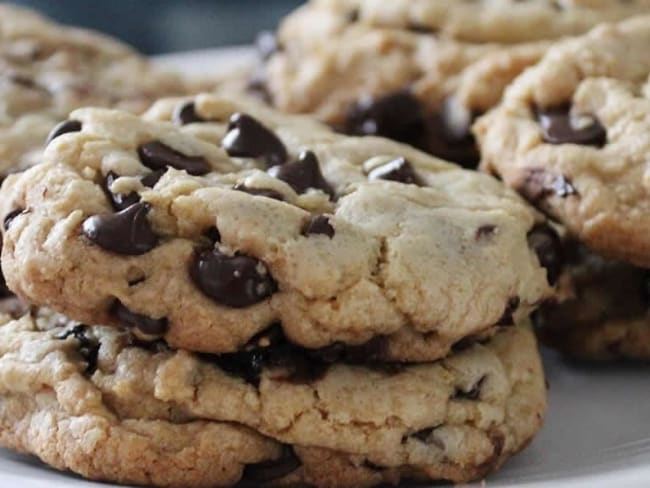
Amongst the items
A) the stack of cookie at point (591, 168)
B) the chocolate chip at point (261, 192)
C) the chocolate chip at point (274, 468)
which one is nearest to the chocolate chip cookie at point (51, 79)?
the chocolate chip at point (261, 192)

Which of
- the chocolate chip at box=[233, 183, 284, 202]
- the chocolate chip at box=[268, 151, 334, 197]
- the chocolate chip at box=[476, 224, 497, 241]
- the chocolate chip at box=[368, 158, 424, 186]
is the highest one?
the chocolate chip at box=[233, 183, 284, 202]

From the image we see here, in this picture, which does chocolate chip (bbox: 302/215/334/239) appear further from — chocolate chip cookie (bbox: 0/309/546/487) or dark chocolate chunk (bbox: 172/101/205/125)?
dark chocolate chunk (bbox: 172/101/205/125)

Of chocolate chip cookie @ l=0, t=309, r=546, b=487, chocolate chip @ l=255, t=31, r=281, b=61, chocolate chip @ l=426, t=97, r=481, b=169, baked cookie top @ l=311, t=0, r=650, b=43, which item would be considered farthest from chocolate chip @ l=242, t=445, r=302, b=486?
chocolate chip @ l=255, t=31, r=281, b=61

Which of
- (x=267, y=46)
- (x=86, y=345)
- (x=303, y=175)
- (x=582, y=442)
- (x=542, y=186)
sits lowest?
(x=582, y=442)

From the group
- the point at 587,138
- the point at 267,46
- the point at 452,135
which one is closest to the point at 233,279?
the point at 587,138

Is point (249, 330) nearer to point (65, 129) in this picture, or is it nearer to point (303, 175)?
point (303, 175)

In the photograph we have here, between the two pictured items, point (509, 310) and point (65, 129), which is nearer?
point (509, 310)

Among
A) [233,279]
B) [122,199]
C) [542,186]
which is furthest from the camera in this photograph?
[542,186]

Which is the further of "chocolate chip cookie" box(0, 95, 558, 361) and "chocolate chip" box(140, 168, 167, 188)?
"chocolate chip" box(140, 168, 167, 188)
